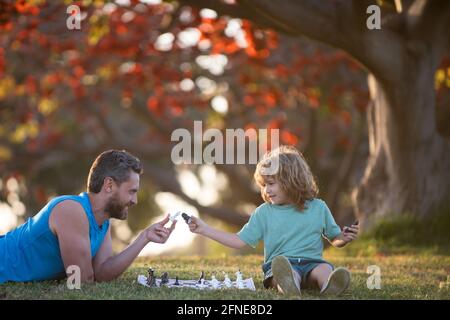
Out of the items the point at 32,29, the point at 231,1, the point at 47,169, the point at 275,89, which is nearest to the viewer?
the point at 231,1

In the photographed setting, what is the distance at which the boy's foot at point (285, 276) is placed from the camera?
5.40m

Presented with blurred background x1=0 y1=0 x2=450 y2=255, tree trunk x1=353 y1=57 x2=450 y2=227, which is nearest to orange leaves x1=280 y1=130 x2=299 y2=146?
blurred background x1=0 y1=0 x2=450 y2=255

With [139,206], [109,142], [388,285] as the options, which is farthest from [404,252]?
[139,206]

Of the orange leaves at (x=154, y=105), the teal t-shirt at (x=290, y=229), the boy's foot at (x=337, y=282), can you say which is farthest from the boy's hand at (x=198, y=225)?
the orange leaves at (x=154, y=105)

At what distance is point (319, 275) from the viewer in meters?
5.66

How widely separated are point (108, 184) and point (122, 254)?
0.53 meters

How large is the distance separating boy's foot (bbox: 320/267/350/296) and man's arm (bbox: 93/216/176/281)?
44.1 inches

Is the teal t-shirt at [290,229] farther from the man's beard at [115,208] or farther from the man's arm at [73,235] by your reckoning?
the man's arm at [73,235]

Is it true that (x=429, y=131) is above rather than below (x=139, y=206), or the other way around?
above

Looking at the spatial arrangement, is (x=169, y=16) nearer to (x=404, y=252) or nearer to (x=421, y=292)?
(x=404, y=252)

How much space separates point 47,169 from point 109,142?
18.9 ft

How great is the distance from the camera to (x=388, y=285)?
21.1 ft

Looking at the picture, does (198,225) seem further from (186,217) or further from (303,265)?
(303,265)

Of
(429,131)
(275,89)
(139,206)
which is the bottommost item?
(139,206)
